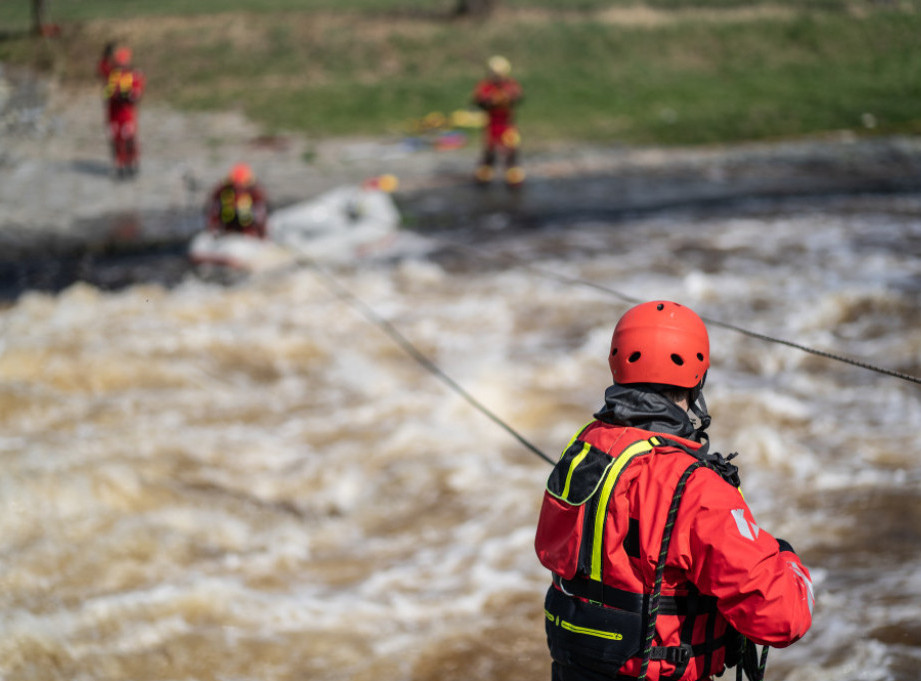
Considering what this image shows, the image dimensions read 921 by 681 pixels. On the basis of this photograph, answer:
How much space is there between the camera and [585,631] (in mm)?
2473

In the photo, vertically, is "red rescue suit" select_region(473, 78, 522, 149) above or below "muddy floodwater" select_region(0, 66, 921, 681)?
above

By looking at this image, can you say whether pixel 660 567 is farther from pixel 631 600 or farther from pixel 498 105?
pixel 498 105

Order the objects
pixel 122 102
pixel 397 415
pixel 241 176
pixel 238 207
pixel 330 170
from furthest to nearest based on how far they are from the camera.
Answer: pixel 330 170
pixel 122 102
pixel 238 207
pixel 241 176
pixel 397 415

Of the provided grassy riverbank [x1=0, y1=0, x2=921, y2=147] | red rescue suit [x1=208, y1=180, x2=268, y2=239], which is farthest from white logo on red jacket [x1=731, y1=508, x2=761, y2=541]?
grassy riverbank [x1=0, y1=0, x2=921, y2=147]

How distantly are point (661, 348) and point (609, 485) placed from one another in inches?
15.4

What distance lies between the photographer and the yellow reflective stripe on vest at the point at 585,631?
2418 mm

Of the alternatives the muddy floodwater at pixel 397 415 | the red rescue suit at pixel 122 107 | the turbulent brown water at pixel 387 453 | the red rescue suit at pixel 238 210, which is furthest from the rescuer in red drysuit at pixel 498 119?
the red rescue suit at pixel 122 107

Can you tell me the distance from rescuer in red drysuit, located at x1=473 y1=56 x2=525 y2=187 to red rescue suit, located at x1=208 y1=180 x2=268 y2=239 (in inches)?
178

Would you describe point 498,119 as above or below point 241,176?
above

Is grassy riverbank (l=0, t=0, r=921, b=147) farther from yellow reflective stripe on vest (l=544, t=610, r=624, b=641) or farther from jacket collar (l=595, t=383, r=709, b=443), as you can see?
yellow reflective stripe on vest (l=544, t=610, r=624, b=641)

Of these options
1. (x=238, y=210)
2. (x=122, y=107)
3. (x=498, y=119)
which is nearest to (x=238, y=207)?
(x=238, y=210)

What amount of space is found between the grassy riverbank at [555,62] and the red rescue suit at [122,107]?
3568 mm

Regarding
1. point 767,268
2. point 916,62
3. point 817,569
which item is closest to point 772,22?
point 916,62

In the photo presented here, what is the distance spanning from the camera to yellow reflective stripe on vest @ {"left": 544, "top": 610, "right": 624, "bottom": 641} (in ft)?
7.93
